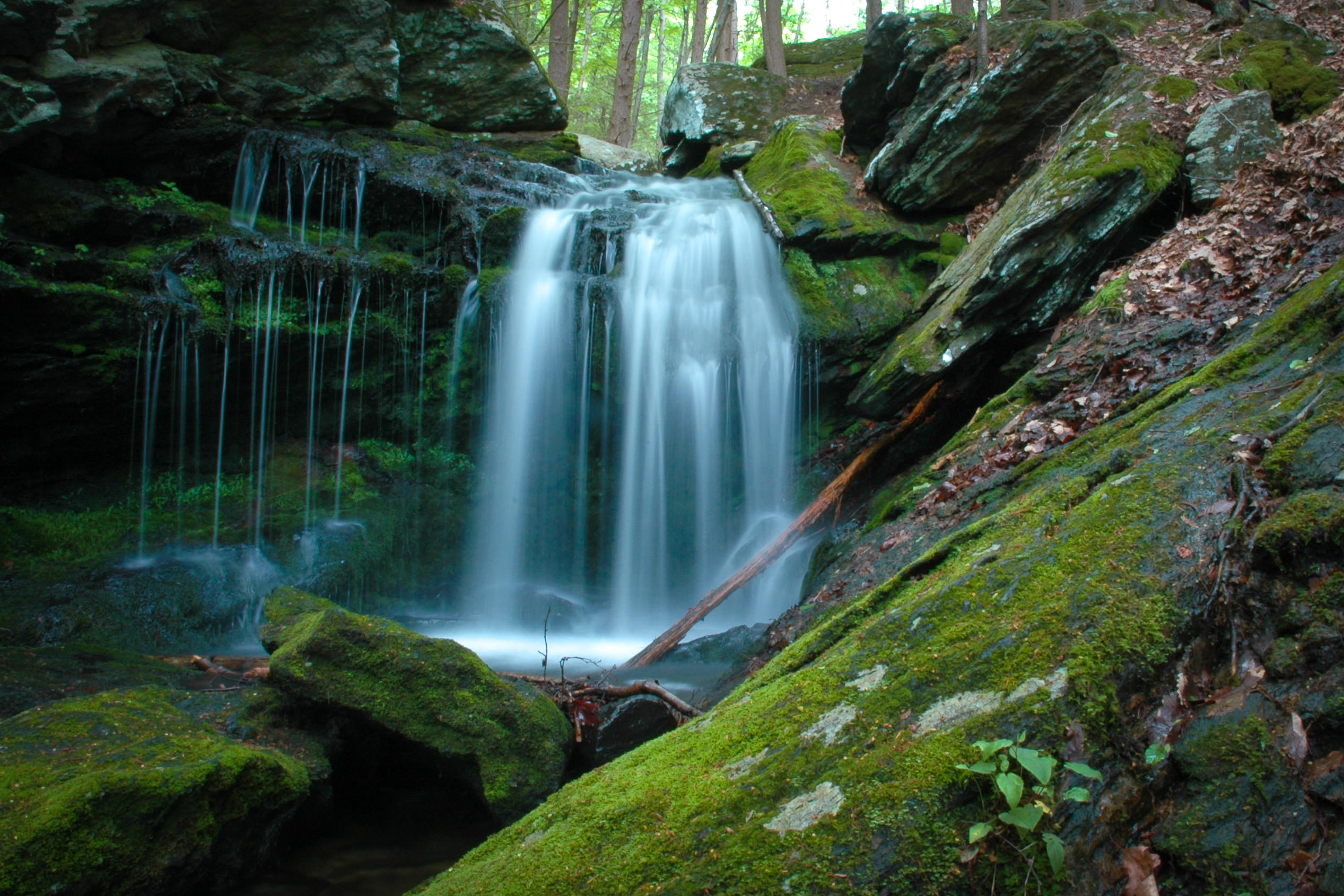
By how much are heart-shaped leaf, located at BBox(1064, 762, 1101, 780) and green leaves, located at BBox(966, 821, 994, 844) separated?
0.22 m

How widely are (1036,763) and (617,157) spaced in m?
16.0

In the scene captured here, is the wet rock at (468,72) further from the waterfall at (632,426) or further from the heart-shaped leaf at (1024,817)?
the heart-shaped leaf at (1024,817)

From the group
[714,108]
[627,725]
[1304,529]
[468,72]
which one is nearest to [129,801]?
[627,725]

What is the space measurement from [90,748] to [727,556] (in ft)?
22.7

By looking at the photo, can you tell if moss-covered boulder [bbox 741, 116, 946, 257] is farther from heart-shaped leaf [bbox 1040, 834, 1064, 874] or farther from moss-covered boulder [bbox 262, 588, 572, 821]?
heart-shaped leaf [bbox 1040, 834, 1064, 874]

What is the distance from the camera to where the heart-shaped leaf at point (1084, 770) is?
155 cm

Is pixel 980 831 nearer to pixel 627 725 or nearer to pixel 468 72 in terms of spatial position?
pixel 627 725

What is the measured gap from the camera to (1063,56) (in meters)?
7.88

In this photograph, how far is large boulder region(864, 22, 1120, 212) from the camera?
7.91 metres

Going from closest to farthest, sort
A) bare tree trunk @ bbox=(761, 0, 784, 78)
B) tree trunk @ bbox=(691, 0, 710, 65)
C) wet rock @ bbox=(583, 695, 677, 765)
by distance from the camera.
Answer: wet rock @ bbox=(583, 695, 677, 765) < bare tree trunk @ bbox=(761, 0, 784, 78) < tree trunk @ bbox=(691, 0, 710, 65)

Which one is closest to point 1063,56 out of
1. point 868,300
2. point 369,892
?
point 868,300

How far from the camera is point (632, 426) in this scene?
9.30m

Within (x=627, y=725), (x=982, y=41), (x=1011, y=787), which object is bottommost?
(x=627, y=725)

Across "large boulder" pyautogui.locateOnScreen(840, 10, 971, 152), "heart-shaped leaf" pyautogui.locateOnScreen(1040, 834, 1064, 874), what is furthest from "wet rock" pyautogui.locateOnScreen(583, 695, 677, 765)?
"large boulder" pyautogui.locateOnScreen(840, 10, 971, 152)
